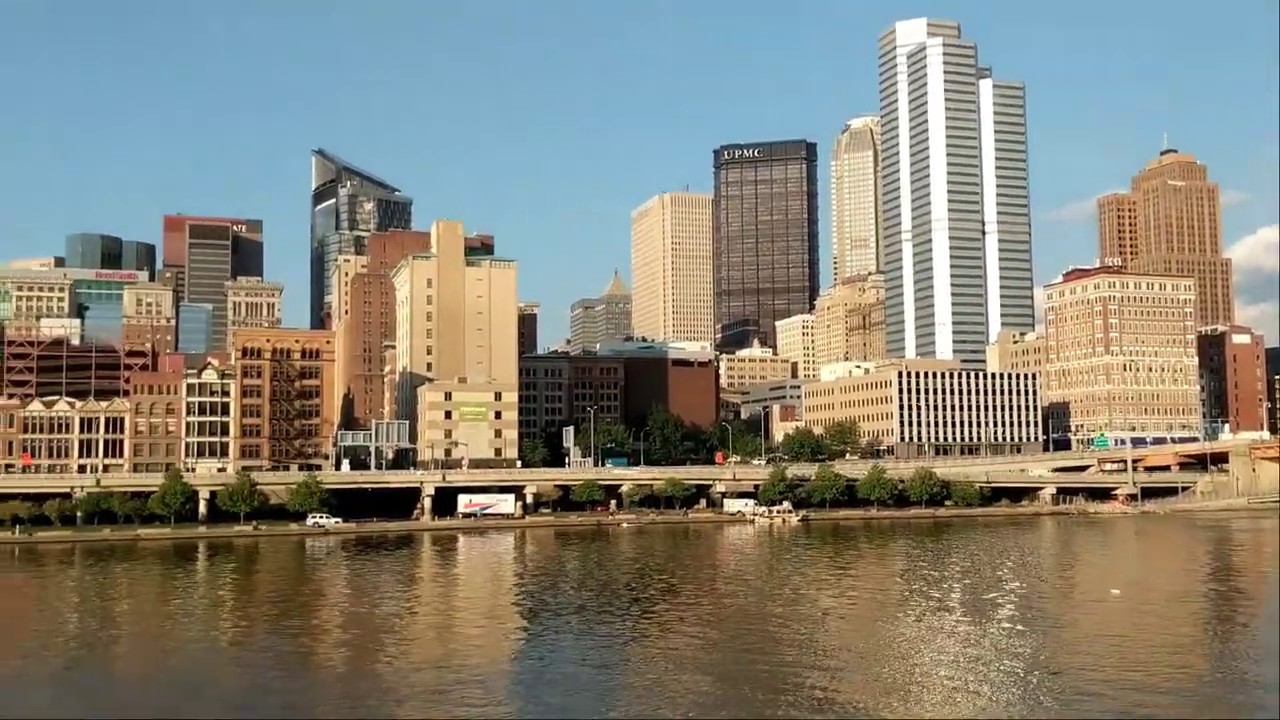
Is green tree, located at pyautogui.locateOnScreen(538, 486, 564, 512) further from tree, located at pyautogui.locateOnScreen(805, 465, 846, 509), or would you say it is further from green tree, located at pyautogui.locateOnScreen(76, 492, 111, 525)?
green tree, located at pyautogui.locateOnScreen(76, 492, 111, 525)

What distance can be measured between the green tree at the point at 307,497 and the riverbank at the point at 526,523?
229 inches

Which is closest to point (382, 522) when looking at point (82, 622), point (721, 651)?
point (82, 622)

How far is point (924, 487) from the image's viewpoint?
178 meters

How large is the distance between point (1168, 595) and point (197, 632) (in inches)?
2264

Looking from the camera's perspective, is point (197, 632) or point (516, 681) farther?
point (197, 632)

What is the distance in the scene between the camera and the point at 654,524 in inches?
6339

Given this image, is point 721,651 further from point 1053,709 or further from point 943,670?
point 1053,709

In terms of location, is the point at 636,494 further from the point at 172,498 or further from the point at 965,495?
the point at 172,498

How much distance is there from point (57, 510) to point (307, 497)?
2940 cm

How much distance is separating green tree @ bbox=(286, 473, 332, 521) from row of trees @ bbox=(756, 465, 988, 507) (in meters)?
60.3

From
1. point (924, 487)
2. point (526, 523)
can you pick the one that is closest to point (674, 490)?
point (526, 523)

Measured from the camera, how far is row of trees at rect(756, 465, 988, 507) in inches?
6983

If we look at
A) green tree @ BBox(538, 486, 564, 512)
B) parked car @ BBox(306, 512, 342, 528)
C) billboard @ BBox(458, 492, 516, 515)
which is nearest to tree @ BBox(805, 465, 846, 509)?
green tree @ BBox(538, 486, 564, 512)

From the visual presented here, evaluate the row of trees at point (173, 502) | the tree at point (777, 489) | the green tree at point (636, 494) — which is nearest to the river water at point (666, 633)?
the row of trees at point (173, 502)
